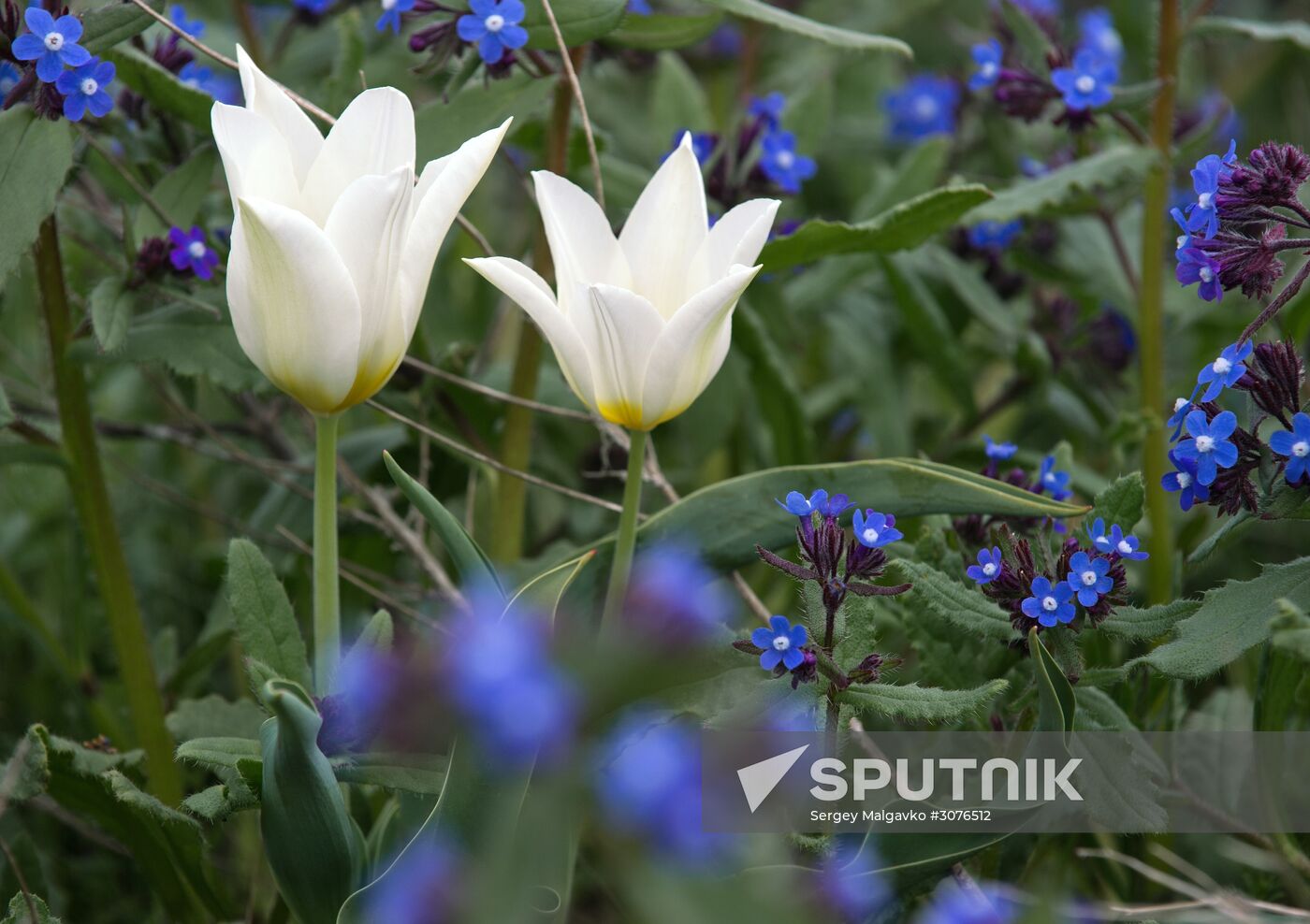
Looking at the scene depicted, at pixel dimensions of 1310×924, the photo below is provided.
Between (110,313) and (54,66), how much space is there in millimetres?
202

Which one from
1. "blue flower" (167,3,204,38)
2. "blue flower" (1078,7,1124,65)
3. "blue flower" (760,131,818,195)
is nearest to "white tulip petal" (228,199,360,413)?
"blue flower" (167,3,204,38)

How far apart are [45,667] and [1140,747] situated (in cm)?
125

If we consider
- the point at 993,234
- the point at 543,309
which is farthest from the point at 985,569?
the point at 993,234

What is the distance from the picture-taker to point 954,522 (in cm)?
119

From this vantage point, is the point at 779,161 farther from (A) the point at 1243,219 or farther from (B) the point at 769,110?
(A) the point at 1243,219

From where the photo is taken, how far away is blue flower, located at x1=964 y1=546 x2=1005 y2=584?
3.20 feet

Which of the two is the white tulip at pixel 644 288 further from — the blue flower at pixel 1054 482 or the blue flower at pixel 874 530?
the blue flower at pixel 1054 482

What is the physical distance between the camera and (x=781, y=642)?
891 millimetres

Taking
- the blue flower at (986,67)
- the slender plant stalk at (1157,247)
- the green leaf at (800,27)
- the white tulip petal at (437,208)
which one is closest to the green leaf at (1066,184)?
the slender plant stalk at (1157,247)

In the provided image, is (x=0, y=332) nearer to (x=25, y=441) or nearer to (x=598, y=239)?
(x=25, y=441)

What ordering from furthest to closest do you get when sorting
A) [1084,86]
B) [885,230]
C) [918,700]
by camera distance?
[1084,86]
[885,230]
[918,700]

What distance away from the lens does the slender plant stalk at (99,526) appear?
1.17 metres

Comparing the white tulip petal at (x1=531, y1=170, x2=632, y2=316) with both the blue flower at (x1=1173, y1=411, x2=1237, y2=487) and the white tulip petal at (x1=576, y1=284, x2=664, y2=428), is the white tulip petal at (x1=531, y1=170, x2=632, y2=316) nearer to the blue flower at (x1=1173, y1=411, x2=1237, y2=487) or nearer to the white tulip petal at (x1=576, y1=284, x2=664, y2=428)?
the white tulip petal at (x1=576, y1=284, x2=664, y2=428)

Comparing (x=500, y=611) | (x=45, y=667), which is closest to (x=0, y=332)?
(x=45, y=667)
